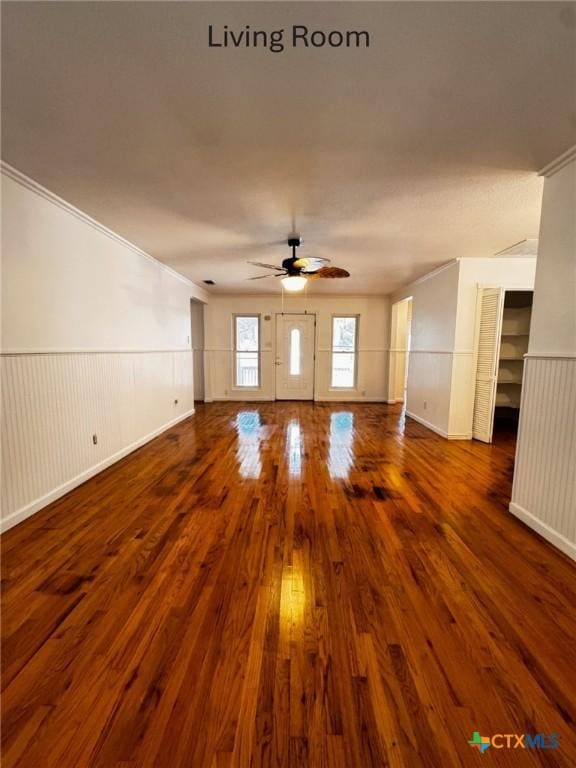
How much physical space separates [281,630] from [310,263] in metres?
2.93

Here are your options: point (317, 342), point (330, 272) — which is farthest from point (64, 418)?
point (317, 342)

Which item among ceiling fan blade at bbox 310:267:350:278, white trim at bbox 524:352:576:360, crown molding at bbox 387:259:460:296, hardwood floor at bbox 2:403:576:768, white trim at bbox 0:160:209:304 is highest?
crown molding at bbox 387:259:460:296

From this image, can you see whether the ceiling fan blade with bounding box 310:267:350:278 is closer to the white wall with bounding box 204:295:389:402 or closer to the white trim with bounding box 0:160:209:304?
the white trim with bounding box 0:160:209:304

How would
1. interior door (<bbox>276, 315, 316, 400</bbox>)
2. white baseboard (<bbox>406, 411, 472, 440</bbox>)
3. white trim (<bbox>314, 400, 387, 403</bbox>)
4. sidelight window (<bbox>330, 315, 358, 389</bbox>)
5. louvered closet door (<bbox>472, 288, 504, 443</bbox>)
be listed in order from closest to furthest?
louvered closet door (<bbox>472, 288, 504, 443</bbox>), white baseboard (<bbox>406, 411, 472, 440</bbox>), interior door (<bbox>276, 315, 316, 400</bbox>), sidelight window (<bbox>330, 315, 358, 389</bbox>), white trim (<bbox>314, 400, 387, 403</bbox>)

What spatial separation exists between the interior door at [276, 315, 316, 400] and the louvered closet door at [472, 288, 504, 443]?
3.61m

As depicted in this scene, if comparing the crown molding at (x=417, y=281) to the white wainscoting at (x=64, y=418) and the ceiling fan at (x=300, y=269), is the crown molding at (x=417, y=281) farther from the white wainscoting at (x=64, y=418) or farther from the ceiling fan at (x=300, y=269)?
the white wainscoting at (x=64, y=418)

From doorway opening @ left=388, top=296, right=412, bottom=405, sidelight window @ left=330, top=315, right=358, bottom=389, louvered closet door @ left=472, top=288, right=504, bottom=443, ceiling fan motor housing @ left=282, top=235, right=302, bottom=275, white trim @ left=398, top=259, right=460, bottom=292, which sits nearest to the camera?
ceiling fan motor housing @ left=282, top=235, right=302, bottom=275

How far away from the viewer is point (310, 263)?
3.19 meters

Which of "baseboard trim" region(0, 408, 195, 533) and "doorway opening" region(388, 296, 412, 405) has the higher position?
"doorway opening" region(388, 296, 412, 405)

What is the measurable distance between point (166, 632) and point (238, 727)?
1.63 ft

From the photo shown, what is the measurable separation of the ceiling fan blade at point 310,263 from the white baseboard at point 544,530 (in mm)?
2631

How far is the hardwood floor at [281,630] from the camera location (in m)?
1.00

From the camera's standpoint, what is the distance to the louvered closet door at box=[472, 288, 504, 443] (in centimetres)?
399

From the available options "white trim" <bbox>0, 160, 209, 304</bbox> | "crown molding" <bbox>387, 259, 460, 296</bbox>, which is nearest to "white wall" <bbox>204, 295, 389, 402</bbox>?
"crown molding" <bbox>387, 259, 460, 296</bbox>
